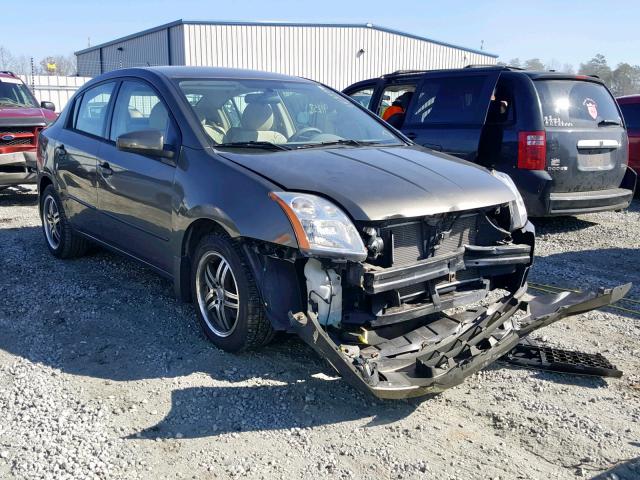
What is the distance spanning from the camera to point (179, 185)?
4.07 m

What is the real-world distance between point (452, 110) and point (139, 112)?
13.5ft

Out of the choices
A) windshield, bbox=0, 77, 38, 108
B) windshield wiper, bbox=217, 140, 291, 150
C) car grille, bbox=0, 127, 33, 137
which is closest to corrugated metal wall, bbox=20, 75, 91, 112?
windshield, bbox=0, 77, 38, 108

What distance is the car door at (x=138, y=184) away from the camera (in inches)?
168

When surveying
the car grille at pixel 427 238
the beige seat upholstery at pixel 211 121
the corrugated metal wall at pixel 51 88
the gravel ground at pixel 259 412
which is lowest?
the gravel ground at pixel 259 412

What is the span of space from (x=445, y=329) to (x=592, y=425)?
0.91 metres

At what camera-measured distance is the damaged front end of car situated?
3.09 meters

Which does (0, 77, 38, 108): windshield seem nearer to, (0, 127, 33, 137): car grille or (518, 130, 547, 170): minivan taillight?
(0, 127, 33, 137): car grille

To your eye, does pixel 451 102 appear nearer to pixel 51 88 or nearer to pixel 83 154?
pixel 83 154

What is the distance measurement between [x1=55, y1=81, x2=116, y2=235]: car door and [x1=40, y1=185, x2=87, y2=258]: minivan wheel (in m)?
0.20

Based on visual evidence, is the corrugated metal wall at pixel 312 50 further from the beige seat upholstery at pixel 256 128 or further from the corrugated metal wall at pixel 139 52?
the beige seat upholstery at pixel 256 128

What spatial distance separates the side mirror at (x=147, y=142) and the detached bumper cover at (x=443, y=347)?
166 centimetres

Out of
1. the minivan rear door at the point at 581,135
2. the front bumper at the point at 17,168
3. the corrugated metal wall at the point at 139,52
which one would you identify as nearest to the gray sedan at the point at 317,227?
the minivan rear door at the point at 581,135

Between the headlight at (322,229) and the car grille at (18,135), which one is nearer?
the headlight at (322,229)

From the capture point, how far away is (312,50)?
3052cm
